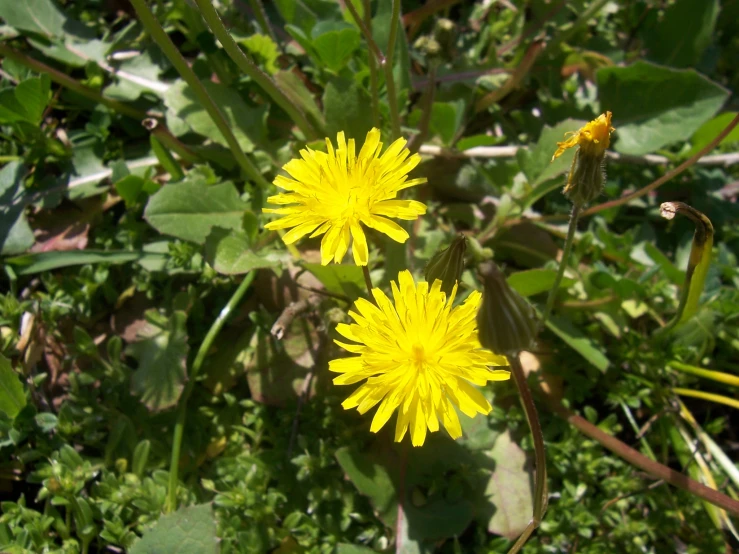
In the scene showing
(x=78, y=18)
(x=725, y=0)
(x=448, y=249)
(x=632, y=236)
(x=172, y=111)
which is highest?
(x=725, y=0)

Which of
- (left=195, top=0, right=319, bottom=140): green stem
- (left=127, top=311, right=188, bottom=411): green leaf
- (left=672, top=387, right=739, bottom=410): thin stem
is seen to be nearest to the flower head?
(left=195, top=0, right=319, bottom=140): green stem

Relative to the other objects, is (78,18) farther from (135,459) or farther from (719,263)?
(719,263)

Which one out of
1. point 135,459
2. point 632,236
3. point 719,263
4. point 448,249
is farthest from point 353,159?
point 719,263

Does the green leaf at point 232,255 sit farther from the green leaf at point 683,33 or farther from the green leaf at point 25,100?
the green leaf at point 683,33

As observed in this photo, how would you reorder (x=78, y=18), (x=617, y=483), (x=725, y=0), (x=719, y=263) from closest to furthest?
(x=617, y=483), (x=719, y=263), (x=78, y=18), (x=725, y=0)

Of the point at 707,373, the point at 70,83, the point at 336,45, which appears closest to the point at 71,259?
the point at 70,83

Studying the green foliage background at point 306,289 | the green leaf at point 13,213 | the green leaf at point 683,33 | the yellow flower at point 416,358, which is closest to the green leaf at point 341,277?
the green foliage background at point 306,289

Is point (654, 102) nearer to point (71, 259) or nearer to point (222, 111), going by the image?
point (222, 111)
